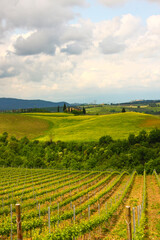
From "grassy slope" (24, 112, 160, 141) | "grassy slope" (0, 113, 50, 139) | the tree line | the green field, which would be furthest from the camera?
"grassy slope" (0, 113, 50, 139)

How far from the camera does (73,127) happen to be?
111 m

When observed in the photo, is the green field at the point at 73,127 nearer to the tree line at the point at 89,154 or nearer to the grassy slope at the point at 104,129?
the grassy slope at the point at 104,129

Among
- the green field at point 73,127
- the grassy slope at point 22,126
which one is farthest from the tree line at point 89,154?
the grassy slope at point 22,126

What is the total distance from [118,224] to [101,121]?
100288 mm

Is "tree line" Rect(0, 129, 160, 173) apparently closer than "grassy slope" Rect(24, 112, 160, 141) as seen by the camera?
Yes

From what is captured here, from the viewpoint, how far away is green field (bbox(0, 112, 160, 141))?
Answer: 94.4 m

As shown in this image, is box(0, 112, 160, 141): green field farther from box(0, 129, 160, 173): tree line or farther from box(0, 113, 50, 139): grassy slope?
box(0, 129, 160, 173): tree line

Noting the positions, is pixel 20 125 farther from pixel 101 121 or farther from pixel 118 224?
pixel 118 224

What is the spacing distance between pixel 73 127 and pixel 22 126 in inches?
1095

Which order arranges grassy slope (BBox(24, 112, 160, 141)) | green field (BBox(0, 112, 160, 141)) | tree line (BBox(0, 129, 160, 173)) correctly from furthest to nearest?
green field (BBox(0, 112, 160, 141)), grassy slope (BBox(24, 112, 160, 141)), tree line (BBox(0, 129, 160, 173))

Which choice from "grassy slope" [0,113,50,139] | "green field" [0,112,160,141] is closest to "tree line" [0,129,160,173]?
"green field" [0,112,160,141]

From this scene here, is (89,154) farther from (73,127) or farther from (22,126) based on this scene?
(22,126)

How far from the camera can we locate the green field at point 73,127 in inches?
3717

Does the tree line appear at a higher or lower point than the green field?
lower
